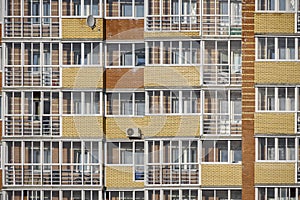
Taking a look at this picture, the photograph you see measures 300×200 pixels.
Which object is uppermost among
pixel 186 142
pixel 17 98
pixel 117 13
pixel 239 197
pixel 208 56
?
pixel 117 13

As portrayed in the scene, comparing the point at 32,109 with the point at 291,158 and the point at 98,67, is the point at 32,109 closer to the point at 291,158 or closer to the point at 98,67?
the point at 98,67

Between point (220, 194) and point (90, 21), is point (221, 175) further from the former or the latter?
point (90, 21)

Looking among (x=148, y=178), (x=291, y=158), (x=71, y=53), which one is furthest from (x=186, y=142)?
(x=71, y=53)

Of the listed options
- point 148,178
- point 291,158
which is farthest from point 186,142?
point 291,158

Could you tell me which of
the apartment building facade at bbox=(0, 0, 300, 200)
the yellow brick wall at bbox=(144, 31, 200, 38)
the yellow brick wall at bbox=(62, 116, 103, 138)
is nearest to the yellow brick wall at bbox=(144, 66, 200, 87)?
the apartment building facade at bbox=(0, 0, 300, 200)

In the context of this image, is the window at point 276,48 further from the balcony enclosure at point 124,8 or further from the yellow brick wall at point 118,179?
the yellow brick wall at point 118,179

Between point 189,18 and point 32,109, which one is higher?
point 189,18

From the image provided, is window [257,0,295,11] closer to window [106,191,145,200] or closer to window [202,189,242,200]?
window [202,189,242,200]
